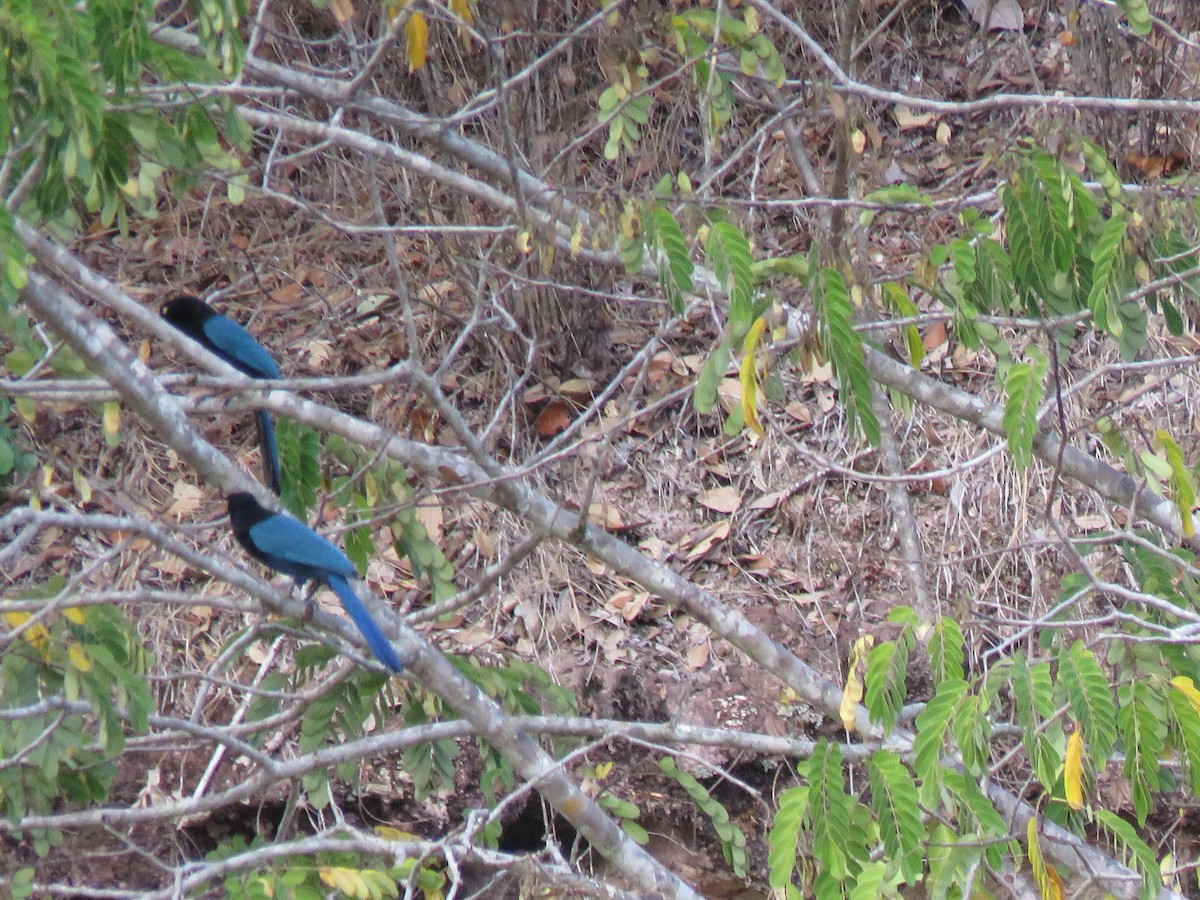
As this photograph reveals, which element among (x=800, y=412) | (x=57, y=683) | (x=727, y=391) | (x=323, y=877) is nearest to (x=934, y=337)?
(x=800, y=412)

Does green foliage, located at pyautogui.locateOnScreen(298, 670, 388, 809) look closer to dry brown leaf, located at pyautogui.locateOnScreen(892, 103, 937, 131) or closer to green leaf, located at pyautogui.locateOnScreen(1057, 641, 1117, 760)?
green leaf, located at pyautogui.locateOnScreen(1057, 641, 1117, 760)

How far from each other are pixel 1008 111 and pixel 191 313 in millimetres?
3529

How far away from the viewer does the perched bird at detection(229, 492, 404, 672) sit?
3.16 m

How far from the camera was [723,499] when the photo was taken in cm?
507

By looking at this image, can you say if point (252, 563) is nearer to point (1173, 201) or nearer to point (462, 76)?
point (462, 76)

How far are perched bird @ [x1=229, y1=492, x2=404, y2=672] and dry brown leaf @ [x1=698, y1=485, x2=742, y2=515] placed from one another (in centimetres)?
201

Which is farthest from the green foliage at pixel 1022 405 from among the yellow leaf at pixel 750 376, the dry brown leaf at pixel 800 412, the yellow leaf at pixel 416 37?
the dry brown leaf at pixel 800 412

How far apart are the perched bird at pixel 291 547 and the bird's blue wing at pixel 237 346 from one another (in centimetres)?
138

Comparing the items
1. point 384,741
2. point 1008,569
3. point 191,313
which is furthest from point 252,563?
point 1008,569

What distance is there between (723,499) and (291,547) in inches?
85.6

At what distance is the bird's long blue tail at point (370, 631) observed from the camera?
9.14 ft

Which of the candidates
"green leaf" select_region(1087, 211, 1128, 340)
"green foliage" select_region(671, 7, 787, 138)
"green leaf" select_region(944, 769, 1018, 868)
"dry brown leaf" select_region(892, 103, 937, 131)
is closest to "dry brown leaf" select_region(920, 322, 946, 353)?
"dry brown leaf" select_region(892, 103, 937, 131)

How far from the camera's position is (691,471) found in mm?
5195

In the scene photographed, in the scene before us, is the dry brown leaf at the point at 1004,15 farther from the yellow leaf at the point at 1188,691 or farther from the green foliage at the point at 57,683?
the green foliage at the point at 57,683
